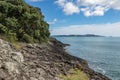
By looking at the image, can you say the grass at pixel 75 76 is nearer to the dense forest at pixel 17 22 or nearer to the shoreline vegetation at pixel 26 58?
the shoreline vegetation at pixel 26 58

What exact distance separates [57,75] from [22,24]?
34.7 metres

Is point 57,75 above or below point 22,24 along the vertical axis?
below

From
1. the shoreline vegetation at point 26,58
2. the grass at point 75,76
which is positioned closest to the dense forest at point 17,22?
the shoreline vegetation at point 26,58

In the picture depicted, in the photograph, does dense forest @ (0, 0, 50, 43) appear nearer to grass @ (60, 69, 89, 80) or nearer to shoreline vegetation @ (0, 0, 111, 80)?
shoreline vegetation @ (0, 0, 111, 80)

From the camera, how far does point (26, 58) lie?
40.9 metres

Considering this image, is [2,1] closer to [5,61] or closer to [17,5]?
[17,5]

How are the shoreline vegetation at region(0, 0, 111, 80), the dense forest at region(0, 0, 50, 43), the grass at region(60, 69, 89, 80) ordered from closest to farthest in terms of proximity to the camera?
the shoreline vegetation at region(0, 0, 111, 80)
the grass at region(60, 69, 89, 80)
the dense forest at region(0, 0, 50, 43)

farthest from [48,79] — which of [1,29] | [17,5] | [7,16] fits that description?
[17,5]

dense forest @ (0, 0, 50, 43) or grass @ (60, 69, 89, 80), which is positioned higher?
dense forest @ (0, 0, 50, 43)

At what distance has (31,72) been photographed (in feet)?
111

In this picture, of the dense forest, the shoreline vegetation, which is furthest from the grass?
the dense forest

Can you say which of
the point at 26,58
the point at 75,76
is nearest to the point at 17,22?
the point at 26,58

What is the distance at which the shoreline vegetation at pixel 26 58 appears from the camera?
104 feet

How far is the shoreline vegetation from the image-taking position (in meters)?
31.7
